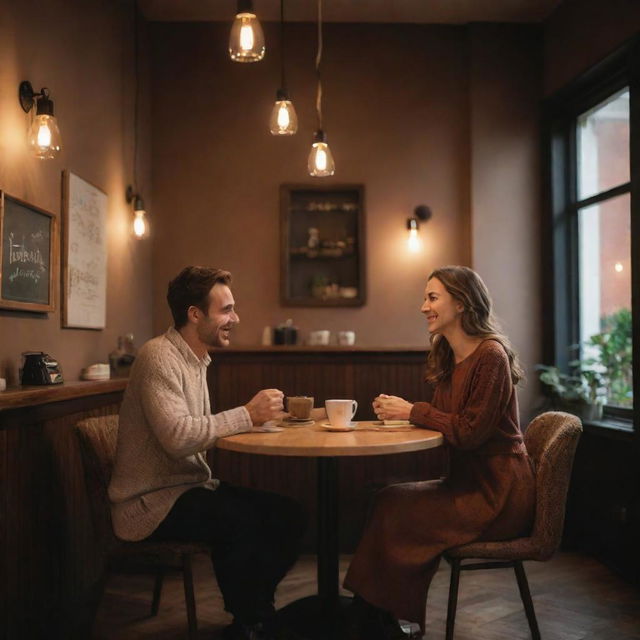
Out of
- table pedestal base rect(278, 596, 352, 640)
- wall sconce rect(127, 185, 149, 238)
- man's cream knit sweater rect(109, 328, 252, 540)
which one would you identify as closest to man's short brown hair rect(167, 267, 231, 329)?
man's cream knit sweater rect(109, 328, 252, 540)

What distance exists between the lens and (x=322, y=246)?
4969 millimetres

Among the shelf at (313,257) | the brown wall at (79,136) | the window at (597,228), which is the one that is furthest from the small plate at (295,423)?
the shelf at (313,257)

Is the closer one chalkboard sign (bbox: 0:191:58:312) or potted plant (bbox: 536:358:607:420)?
chalkboard sign (bbox: 0:191:58:312)

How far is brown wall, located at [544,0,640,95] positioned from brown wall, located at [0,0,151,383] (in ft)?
8.33

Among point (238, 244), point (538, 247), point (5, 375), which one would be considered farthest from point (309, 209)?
point (5, 375)

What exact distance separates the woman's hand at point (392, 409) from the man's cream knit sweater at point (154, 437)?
0.50 m

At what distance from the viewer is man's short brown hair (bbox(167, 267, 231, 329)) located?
8.28ft

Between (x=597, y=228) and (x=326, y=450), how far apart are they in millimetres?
2902

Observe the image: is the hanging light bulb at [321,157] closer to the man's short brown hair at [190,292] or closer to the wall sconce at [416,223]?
the man's short brown hair at [190,292]

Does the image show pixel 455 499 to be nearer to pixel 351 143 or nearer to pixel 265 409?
pixel 265 409

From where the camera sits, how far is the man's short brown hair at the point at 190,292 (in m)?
2.52

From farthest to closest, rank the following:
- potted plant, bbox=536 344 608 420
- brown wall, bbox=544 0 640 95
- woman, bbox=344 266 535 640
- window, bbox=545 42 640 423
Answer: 1. potted plant, bbox=536 344 608 420
2. window, bbox=545 42 640 423
3. brown wall, bbox=544 0 640 95
4. woman, bbox=344 266 535 640

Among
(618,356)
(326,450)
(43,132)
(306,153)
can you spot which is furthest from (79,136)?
(618,356)

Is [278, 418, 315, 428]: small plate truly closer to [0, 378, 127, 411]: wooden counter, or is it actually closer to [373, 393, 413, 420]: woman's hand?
[373, 393, 413, 420]: woman's hand
